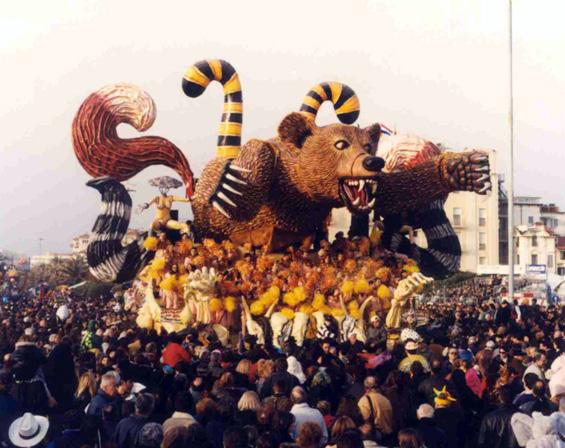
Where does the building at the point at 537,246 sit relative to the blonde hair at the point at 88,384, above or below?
above

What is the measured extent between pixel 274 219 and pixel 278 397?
34.1ft

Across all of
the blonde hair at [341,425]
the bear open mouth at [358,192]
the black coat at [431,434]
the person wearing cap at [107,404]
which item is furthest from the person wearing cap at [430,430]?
the bear open mouth at [358,192]

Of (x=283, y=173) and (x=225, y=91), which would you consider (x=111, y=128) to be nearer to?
(x=225, y=91)

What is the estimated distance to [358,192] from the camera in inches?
628

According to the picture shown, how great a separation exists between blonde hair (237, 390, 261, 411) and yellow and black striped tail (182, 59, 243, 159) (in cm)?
1051

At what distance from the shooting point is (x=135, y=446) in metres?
6.09

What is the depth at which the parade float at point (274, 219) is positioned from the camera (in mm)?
16281

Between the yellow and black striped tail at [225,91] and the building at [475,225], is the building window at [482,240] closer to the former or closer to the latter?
the building at [475,225]

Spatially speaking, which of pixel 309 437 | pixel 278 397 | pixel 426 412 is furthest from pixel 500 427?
pixel 309 437

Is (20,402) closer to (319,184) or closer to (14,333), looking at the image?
(14,333)

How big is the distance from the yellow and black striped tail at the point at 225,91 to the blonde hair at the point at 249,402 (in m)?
10.5

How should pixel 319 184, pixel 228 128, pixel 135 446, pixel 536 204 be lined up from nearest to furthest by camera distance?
pixel 135 446 → pixel 319 184 → pixel 228 128 → pixel 536 204

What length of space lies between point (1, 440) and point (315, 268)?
10711mm

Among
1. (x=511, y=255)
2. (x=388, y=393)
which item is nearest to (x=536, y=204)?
(x=511, y=255)
